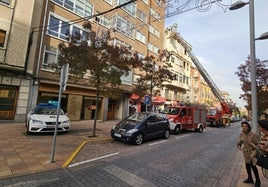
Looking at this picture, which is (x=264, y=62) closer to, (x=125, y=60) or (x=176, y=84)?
(x=125, y=60)

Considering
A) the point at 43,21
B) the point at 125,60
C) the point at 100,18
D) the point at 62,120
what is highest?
the point at 100,18

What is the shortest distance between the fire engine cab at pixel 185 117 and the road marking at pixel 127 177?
30.1 feet

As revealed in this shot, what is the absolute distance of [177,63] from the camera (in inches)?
1502

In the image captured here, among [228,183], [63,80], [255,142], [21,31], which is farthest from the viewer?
[21,31]

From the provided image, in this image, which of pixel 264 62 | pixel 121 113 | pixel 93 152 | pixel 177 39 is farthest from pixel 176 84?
pixel 93 152

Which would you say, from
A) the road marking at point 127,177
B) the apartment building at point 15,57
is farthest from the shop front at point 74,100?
the road marking at point 127,177

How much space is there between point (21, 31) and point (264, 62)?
2158 centimetres

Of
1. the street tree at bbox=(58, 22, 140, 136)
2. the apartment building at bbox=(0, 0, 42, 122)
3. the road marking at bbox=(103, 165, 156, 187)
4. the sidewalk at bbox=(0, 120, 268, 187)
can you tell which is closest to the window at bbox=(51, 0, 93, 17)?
the apartment building at bbox=(0, 0, 42, 122)

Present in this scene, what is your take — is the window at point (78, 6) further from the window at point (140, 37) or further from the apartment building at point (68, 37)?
the window at point (140, 37)

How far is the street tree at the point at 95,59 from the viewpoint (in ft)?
33.9

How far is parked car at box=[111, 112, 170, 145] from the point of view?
32.9 ft

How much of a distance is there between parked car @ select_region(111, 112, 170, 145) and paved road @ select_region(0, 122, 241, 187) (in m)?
0.99

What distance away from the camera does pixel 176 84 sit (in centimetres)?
3641

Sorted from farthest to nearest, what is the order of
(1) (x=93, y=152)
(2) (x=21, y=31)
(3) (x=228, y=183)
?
1. (2) (x=21, y=31)
2. (1) (x=93, y=152)
3. (3) (x=228, y=183)
